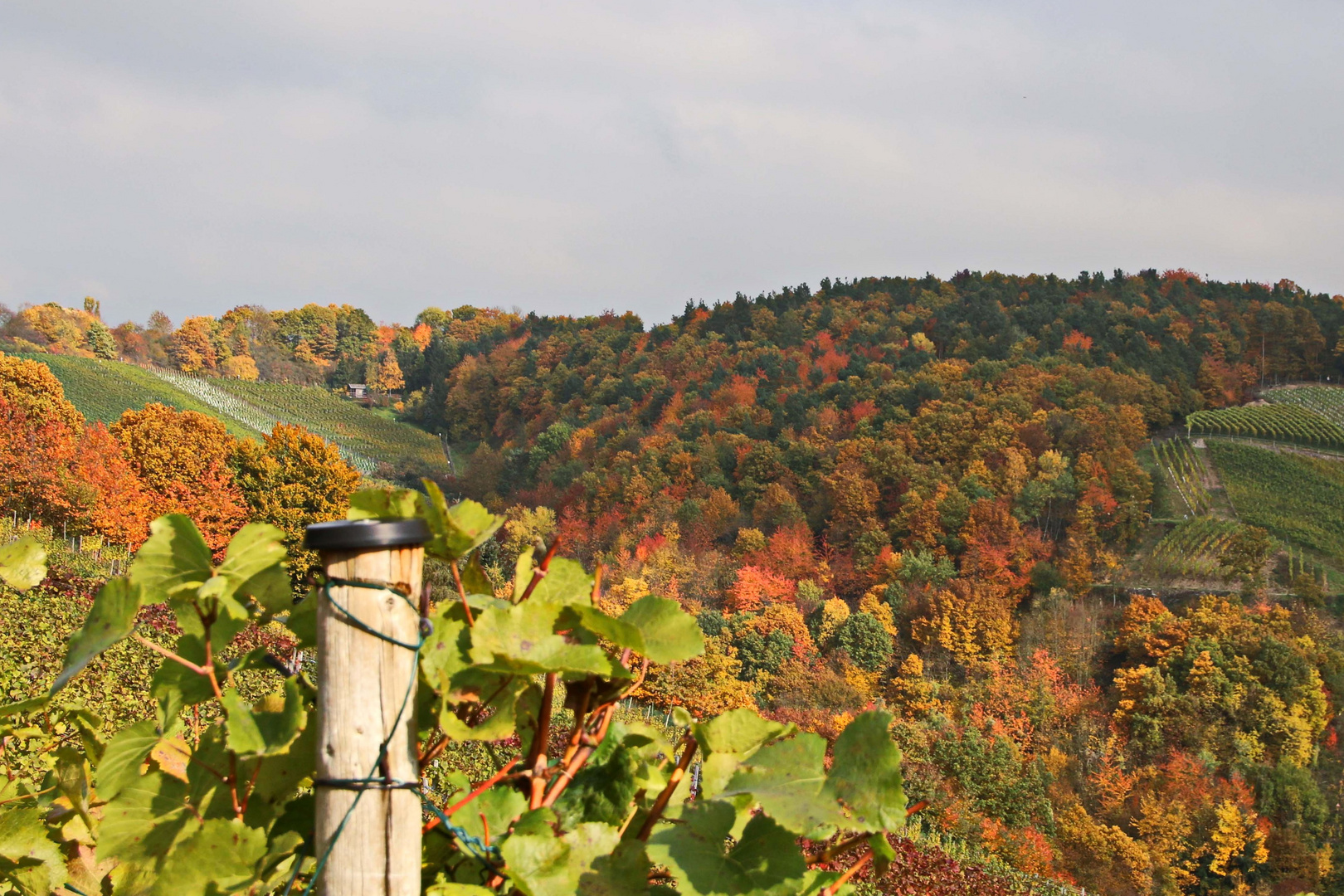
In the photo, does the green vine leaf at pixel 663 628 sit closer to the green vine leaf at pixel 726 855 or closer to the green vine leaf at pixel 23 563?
the green vine leaf at pixel 726 855

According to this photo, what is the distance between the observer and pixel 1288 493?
29.2m

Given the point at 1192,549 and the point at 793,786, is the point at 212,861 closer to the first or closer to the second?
the point at 793,786

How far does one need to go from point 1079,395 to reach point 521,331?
120 ft

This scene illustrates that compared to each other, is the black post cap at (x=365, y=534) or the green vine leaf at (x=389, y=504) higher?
the green vine leaf at (x=389, y=504)

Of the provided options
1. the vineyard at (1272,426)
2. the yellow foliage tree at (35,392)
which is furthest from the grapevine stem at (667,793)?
the vineyard at (1272,426)

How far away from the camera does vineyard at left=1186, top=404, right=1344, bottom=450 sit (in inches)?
1287

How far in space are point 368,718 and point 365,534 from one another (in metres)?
0.15

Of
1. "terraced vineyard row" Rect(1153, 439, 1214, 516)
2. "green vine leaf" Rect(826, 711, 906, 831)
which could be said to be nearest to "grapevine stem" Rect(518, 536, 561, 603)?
"green vine leaf" Rect(826, 711, 906, 831)

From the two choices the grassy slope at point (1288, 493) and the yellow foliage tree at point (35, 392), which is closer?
the yellow foliage tree at point (35, 392)

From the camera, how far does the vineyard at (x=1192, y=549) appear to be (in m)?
24.8

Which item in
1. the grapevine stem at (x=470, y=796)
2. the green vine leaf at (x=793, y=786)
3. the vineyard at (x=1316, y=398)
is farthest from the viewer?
the vineyard at (x=1316, y=398)

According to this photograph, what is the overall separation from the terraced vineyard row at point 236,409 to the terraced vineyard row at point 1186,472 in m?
31.4

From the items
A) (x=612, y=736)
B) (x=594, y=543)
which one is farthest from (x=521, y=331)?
(x=612, y=736)

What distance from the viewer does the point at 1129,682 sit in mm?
19547
